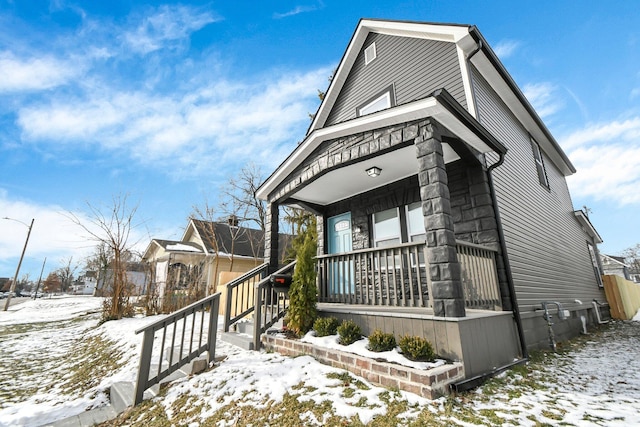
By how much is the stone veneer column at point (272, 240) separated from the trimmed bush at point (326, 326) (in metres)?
2.39

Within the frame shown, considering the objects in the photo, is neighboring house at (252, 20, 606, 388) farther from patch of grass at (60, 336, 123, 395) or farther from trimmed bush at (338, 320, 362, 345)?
patch of grass at (60, 336, 123, 395)

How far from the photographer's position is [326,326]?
452 centimetres

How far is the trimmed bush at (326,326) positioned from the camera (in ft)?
14.8

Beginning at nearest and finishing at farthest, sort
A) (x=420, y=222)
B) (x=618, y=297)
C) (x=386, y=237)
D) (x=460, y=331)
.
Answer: (x=460, y=331) → (x=420, y=222) → (x=386, y=237) → (x=618, y=297)

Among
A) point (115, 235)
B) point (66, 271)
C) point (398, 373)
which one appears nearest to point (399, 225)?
point (398, 373)

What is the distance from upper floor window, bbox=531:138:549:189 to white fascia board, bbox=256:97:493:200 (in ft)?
16.8

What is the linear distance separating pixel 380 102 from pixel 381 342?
639 centimetres

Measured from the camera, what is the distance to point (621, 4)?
7293 mm

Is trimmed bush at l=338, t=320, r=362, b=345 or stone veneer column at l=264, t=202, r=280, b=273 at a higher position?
stone veneer column at l=264, t=202, r=280, b=273

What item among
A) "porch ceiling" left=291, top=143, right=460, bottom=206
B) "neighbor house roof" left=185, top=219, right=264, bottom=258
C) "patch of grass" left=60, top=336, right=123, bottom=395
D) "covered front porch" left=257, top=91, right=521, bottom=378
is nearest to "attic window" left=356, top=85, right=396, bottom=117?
"porch ceiling" left=291, top=143, right=460, bottom=206

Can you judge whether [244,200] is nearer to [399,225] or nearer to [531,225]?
[399,225]

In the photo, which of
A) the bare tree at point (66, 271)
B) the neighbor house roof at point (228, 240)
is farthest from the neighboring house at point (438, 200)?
the bare tree at point (66, 271)

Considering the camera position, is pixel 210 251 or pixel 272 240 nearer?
pixel 272 240

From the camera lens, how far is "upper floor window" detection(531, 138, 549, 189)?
28.3 ft
